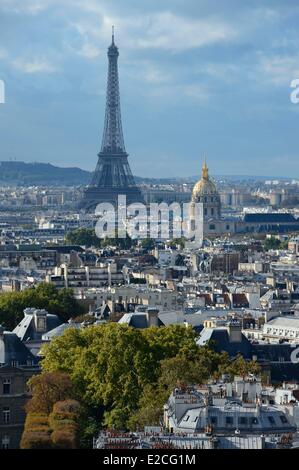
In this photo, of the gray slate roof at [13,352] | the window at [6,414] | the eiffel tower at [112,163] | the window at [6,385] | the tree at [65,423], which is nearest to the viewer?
the tree at [65,423]

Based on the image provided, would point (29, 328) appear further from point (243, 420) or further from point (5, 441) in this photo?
point (243, 420)

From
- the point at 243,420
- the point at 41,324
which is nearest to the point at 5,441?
the point at 243,420

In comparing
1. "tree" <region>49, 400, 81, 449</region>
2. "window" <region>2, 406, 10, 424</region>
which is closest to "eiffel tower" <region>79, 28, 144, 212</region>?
"window" <region>2, 406, 10, 424</region>

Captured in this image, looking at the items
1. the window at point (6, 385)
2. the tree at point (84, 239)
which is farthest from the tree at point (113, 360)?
the tree at point (84, 239)

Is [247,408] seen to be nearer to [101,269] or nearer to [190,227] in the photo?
[101,269]

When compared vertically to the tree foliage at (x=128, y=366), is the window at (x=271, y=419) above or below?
above

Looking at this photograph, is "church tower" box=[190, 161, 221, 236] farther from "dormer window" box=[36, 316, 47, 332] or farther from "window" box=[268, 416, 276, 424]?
"window" box=[268, 416, 276, 424]

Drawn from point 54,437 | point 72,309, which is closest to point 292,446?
point 54,437

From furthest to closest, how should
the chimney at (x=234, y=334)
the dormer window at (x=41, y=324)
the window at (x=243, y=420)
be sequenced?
the dormer window at (x=41, y=324) → the chimney at (x=234, y=334) → the window at (x=243, y=420)

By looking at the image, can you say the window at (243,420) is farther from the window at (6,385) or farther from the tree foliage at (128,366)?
the window at (6,385)
